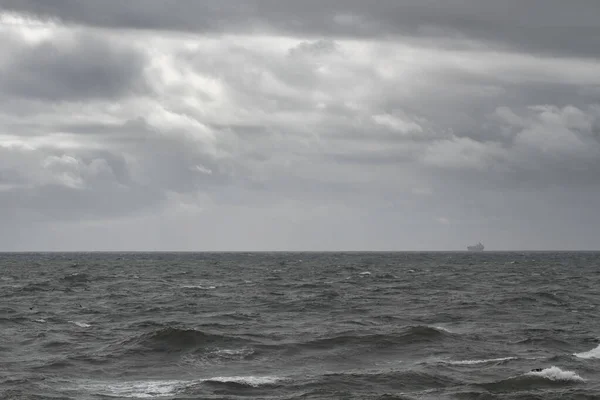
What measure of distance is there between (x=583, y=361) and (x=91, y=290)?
→ 57122 millimetres

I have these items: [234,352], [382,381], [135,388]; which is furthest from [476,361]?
[135,388]

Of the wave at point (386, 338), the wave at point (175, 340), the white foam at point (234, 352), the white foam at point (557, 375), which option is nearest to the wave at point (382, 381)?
the white foam at point (557, 375)

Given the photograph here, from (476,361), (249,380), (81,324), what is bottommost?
(249,380)

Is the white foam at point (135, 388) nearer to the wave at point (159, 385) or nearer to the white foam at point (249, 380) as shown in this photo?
the wave at point (159, 385)

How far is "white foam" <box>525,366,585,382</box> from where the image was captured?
94.2 ft

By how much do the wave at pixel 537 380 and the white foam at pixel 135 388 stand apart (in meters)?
11.2

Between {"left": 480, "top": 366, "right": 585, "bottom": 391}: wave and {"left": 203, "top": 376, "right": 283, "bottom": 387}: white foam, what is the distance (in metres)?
7.74

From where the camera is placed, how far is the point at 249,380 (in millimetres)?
28766

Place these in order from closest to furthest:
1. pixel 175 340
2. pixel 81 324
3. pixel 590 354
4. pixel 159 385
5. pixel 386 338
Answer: pixel 159 385 → pixel 590 354 → pixel 175 340 → pixel 386 338 → pixel 81 324

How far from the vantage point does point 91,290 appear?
79.0 meters

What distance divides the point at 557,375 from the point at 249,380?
11644mm

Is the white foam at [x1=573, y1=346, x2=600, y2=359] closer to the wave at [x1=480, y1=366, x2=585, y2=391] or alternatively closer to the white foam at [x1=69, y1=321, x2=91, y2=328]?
the wave at [x1=480, y1=366, x2=585, y2=391]

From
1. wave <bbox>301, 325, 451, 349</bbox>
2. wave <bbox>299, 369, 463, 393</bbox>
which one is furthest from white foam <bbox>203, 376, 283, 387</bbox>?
wave <bbox>301, 325, 451, 349</bbox>

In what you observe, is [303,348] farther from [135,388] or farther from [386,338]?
[135,388]
